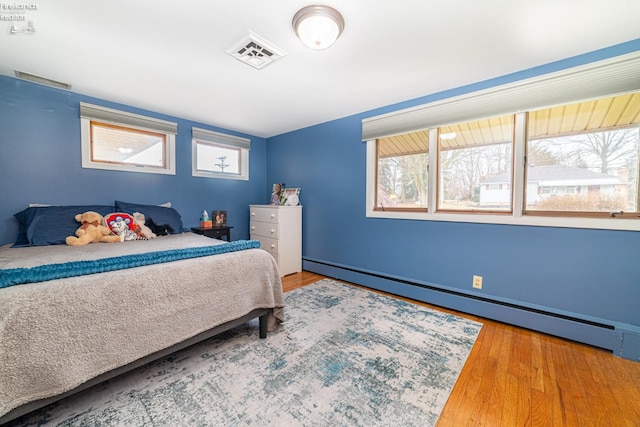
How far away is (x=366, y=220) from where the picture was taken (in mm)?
3182

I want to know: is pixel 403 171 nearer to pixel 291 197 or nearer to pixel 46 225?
pixel 291 197

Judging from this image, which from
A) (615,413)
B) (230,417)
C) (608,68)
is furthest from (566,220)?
(230,417)

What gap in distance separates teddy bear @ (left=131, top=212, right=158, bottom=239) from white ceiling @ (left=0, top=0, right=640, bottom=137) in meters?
1.33

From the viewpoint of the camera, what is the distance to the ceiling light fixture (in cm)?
147

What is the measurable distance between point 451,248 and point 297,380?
6.36 feet

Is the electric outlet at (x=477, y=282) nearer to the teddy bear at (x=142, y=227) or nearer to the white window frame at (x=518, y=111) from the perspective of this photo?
the white window frame at (x=518, y=111)

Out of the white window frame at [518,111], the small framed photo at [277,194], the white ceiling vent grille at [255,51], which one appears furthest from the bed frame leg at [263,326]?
the small framed photo at [277,194]

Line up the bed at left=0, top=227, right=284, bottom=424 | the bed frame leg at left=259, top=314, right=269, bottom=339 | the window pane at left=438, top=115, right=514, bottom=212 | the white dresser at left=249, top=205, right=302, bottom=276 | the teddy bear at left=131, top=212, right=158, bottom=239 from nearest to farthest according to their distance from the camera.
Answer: the bed at left=0, top=227, right=284, bottom=424, the bed frame leg at left=259, top=314, right=269, bottom=339, the window pane at left=438, top=115, right=514, bottom=212, the teddy bear at left=131, top=212, right=158, bottom=239, the white dresser at left=249, top=205, right=302, bottom=276

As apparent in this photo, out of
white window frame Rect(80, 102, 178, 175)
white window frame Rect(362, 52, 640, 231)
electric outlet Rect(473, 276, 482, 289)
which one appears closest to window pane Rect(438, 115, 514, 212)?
white window frame Rect(362, 52, 640, 231)

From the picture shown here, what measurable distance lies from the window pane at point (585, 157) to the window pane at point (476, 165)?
0.58 ft

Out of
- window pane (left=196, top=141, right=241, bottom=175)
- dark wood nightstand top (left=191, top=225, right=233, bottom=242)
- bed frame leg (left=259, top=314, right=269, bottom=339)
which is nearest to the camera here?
bed frame leg (left=259, top=314, right=269, bottom=339)

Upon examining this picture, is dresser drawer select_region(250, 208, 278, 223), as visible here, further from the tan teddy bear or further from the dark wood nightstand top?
the tan teddy bear

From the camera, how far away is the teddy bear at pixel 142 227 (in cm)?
254

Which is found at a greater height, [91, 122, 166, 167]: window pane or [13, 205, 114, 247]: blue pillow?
[91, 122, 166, 167]: window pane
